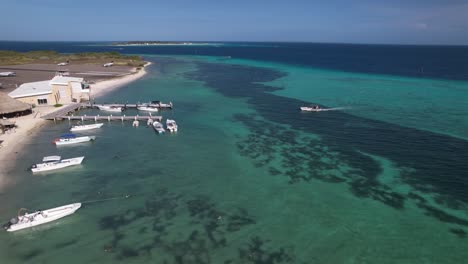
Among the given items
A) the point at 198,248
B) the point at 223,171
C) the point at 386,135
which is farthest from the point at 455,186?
the point at 198,248

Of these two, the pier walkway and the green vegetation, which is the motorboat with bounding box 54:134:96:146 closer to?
the pier walkway

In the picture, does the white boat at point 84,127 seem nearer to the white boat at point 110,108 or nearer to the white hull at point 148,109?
the white boat at point 110,108

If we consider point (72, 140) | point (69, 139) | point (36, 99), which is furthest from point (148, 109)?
point (36, 99)

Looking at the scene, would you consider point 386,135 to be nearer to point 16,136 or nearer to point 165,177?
point 165,177

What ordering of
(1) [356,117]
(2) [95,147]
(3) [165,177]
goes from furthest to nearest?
1. (1) [356,117]
2. (2) [95,147]
3. (3) [165,177]

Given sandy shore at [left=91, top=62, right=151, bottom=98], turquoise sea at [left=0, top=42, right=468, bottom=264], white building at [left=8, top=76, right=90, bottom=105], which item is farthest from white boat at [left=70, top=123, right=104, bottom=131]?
sandy shore at [left=91, top=62, right=151, bottom=98]
